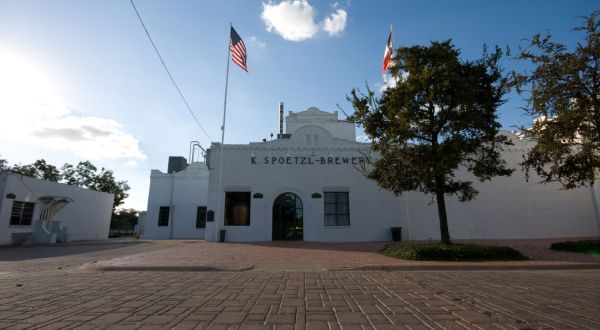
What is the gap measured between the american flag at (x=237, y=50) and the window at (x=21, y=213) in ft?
46.2

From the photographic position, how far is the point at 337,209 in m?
19.3

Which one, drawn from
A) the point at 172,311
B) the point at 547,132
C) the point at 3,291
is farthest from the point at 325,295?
the point at 547,132

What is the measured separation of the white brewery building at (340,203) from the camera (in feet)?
62.3

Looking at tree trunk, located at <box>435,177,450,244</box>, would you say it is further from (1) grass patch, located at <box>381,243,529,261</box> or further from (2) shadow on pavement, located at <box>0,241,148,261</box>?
(2) shadow on pavement, located at <box>0,241,148,261</box>

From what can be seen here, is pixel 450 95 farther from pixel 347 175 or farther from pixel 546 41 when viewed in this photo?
pixel 347 175

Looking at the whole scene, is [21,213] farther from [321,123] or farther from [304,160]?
[321,123]

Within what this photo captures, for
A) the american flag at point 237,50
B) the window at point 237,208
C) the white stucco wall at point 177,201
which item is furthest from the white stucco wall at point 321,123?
the white stucco wall at point 177,201

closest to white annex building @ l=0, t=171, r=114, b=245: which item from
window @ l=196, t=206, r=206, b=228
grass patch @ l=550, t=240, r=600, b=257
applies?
window @ l=196, t=206, r=206, b=228

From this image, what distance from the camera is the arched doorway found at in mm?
19047

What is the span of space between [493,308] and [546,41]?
11277 millimetres

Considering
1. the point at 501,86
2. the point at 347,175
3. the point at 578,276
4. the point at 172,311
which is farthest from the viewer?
the point at 347,175

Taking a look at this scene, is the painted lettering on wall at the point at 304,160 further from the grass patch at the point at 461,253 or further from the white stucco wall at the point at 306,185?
Result: the grass patch at the point at 461,253

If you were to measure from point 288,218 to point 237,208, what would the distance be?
311 cm

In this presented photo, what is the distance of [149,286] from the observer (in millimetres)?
5633
